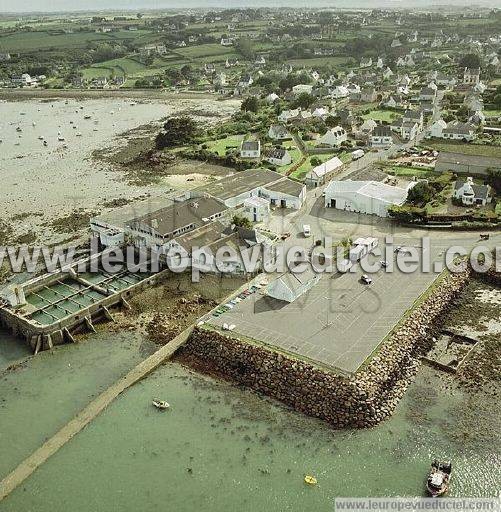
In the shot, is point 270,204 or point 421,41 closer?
point 270,204

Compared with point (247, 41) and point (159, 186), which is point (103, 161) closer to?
point (159, 186)

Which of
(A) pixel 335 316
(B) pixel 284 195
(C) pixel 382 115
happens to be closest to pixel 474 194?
(B) pixel 284 195

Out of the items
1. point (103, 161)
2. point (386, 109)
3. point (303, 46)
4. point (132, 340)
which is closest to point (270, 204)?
point (132, 340)

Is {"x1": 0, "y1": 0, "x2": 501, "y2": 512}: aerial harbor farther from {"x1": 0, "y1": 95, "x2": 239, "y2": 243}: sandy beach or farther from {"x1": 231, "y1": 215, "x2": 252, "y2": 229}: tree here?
{"x1": 231, "y1": 215, "x2": 252, "y2": 229}: tree

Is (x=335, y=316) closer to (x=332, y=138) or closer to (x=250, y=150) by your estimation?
(x=250, y=150)

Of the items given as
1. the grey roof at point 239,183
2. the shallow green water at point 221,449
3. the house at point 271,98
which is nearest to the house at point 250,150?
the grey roof at point 239,183

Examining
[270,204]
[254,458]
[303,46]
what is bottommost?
A: [254,458]
